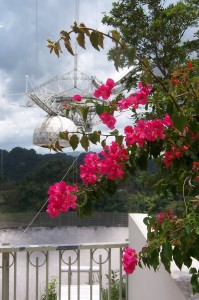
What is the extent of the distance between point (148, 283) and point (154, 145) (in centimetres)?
92

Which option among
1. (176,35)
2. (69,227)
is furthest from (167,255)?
(69,227)

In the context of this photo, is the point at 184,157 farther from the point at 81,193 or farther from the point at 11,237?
the point at 11,237

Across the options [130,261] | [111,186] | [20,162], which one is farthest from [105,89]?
[20,162]

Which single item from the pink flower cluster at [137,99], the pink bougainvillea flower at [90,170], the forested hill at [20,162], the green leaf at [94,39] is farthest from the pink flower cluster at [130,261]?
the forested hill at [20,162]

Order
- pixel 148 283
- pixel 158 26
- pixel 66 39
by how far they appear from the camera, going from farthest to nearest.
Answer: pixel 158 26 < pixel 148 283 < pixel 66 39

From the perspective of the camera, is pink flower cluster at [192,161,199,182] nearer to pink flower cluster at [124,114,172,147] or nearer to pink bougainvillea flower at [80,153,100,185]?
pink flower cluster at [124,114,172,147]

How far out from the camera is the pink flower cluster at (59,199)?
1005mm

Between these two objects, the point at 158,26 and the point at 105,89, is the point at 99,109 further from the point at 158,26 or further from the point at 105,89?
the point at 158,26

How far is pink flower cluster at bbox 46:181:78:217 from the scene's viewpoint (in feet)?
3.30

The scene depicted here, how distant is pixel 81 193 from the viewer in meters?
1.10

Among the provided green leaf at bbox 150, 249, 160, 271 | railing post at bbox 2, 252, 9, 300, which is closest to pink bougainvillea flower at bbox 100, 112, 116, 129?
green leaf at bbox 150, 249, 160, 271

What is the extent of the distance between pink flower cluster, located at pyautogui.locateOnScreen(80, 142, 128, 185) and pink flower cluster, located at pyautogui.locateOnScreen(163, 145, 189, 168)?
0.11 m

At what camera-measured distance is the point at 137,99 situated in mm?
1017

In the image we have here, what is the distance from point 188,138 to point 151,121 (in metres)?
0.11
